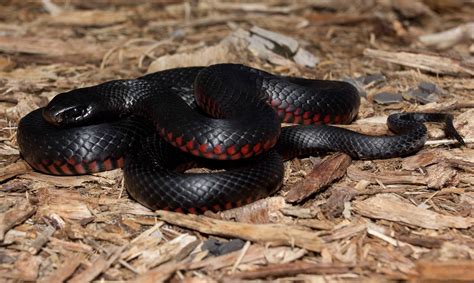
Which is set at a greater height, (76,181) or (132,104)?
(132,104)

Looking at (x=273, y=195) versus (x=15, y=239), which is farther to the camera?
(x=273, y=195)

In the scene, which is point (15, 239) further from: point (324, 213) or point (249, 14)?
point (249, 14)

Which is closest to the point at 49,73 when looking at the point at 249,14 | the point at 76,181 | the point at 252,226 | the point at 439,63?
the point at 76,181

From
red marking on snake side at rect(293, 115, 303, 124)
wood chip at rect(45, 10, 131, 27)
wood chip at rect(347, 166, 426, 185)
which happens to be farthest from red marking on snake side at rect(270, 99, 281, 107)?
wood chip at rect(45, 10, 131, 27)

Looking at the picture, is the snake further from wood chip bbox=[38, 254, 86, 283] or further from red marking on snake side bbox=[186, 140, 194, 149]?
wood chip bbox=[38, 254, 86, 283]

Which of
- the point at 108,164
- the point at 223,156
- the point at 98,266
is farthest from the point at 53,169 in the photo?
the point at 223,156
